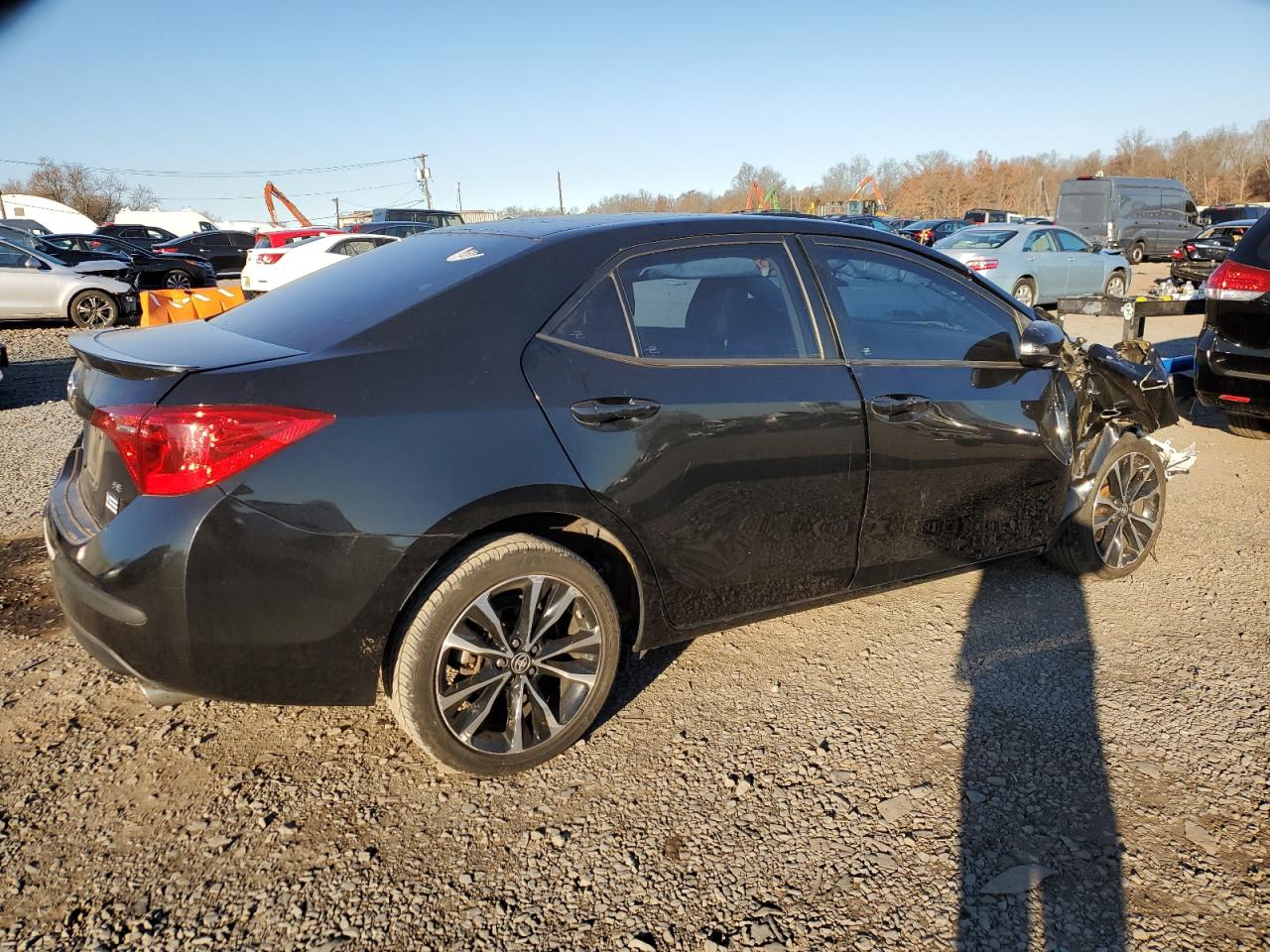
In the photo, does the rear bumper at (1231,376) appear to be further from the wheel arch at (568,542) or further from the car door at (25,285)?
the car door at (25,285)

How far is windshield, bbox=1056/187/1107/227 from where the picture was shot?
26703 millimetres

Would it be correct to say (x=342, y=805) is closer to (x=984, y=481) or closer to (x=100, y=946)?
(x=100, y=946)

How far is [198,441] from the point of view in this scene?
89.0 inches

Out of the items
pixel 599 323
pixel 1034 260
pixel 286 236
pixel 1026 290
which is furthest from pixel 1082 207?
pixel 599 323

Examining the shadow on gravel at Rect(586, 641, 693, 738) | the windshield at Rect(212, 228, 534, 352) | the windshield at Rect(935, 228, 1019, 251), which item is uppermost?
the windshield at Rect(935, 228, 1019, 251)

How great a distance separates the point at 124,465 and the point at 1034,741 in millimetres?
2944

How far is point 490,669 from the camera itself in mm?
2660

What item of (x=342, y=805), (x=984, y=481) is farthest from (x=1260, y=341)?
(x=342, y=805)

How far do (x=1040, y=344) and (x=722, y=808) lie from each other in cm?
237

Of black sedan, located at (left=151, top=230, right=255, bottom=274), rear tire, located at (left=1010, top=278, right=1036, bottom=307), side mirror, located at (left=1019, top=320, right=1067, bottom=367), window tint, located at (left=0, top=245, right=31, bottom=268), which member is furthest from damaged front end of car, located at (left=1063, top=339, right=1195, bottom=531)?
black sedan, located at (left=151, top=230, right=255, bottom=274)

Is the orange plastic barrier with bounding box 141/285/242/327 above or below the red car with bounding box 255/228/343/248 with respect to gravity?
below

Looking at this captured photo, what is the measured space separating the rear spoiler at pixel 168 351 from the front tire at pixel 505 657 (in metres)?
0.85

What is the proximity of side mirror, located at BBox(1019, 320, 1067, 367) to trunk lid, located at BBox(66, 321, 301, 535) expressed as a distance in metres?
2.92

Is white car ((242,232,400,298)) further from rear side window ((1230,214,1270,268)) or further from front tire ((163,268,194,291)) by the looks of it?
rear side window ((1230,214,1270,268))
